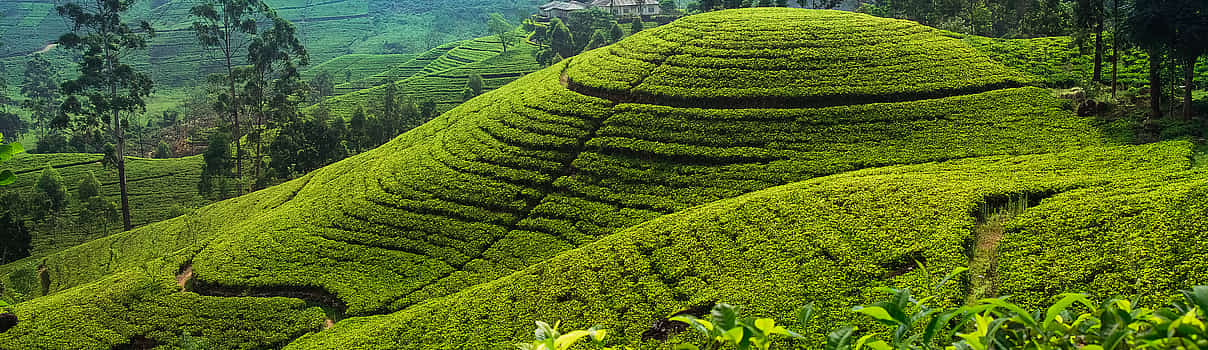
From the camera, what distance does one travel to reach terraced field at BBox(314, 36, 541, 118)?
67.9m

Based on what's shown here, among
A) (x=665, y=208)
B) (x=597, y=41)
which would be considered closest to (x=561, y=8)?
(x=597, y=41)

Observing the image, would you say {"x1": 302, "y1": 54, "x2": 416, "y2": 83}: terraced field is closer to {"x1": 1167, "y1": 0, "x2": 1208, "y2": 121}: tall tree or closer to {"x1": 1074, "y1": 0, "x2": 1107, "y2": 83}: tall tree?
{"x1": 1074, "y1": 0, "x2": 1107, "y2": 83}: tall tree

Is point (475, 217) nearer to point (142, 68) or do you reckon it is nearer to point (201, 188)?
point (201, 188)

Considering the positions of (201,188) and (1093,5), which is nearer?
(1093,5)

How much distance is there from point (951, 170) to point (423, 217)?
1589cm

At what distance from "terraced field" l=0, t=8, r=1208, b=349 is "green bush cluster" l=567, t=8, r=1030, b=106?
133mm

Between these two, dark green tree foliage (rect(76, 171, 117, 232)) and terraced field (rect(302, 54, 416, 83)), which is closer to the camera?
dark green tree foliage (rect(76, 171, 117, 232))

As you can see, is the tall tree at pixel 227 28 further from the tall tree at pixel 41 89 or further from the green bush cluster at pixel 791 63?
the tall tree at pixel 41 89

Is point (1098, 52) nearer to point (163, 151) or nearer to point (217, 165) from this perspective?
point (217, 165)

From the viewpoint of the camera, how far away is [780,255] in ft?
55.7

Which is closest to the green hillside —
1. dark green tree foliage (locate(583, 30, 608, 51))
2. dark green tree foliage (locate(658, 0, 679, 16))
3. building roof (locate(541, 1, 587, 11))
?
dark green tree foliage (locate(583, 30, 608, 51))

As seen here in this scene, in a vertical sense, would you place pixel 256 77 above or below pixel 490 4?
below

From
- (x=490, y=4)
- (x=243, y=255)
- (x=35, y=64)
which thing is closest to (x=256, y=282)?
(x=243, y=255)

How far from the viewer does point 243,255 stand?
83.0 feet
